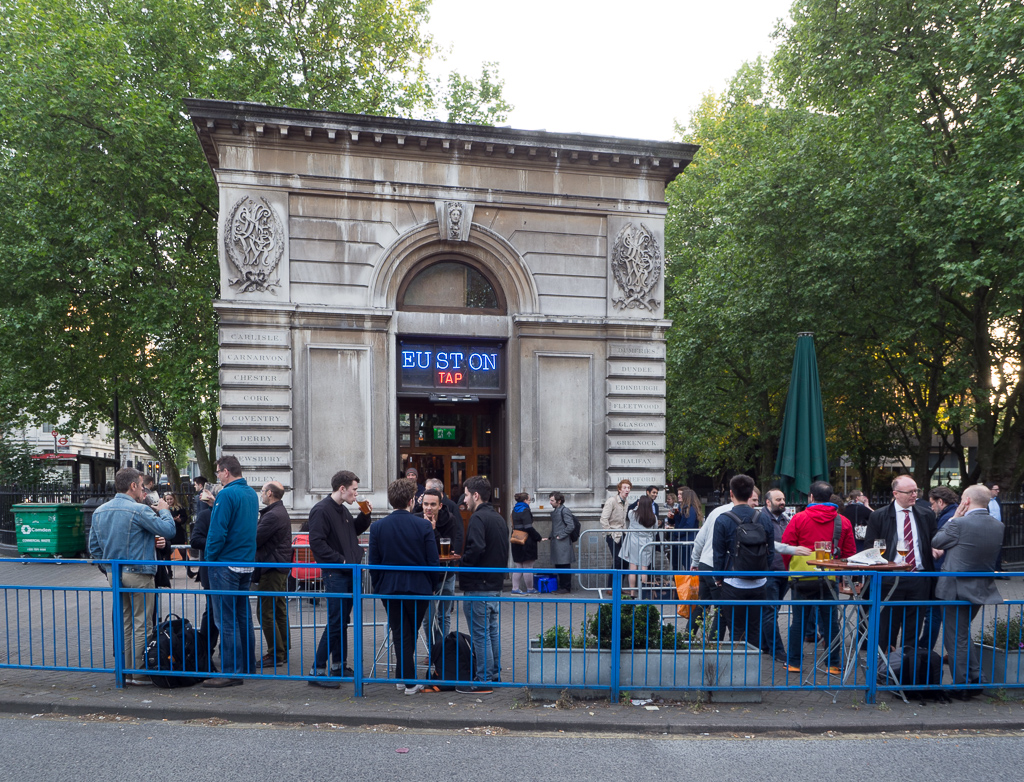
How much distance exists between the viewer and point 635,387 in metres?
15.0

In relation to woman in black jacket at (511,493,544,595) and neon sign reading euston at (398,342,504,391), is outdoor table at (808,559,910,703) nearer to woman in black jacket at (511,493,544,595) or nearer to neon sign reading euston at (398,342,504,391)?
woman in black jacket at (511,493,544,595)

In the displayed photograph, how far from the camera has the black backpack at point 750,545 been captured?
7.62m

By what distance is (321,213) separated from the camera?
13875 mm

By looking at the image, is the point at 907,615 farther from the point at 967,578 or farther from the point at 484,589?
the point at 484,589

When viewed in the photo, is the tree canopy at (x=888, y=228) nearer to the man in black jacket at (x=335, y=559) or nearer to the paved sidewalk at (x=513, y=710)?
the paved sidewalk at (x=513, y=710)

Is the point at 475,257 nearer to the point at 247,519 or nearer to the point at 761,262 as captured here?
the point at 247,519

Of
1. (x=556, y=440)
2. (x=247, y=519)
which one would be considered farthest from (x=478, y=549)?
(x=556, y=440)

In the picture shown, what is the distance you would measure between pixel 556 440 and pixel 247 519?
7.72 metres

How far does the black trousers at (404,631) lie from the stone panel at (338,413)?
651 cm

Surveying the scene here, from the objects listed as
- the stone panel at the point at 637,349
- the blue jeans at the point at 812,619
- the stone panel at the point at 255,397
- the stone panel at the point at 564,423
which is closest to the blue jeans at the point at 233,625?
the blue jeans at the point at 812,619

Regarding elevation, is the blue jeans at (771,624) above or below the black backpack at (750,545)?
below

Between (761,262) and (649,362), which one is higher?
(761,262)

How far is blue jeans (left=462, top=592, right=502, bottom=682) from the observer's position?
7238 millimetres

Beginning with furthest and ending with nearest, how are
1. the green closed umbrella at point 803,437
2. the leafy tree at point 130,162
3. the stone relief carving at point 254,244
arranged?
the leafy tree at point 130,162
the stone relief carving at point 254,244
the green closed umbrella at point 803,437
